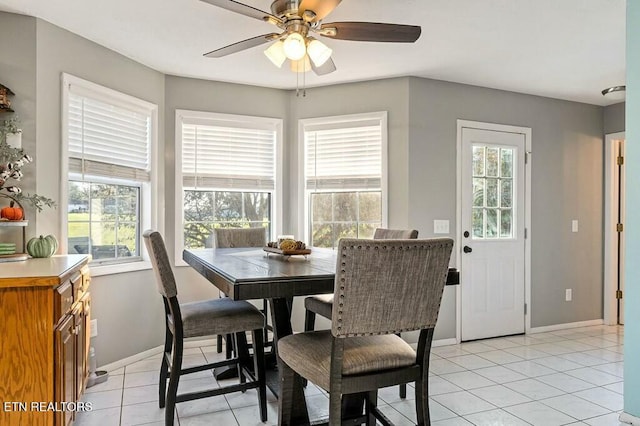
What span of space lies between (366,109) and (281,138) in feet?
2.92

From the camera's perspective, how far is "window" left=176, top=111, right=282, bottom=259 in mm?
4086

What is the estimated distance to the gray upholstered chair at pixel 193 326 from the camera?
2.33 m

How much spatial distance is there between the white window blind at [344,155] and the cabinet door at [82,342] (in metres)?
2.30

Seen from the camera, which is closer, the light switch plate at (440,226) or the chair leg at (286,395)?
the chair leg at (286,395)

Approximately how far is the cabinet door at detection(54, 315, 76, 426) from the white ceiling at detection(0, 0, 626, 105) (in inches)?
73.6

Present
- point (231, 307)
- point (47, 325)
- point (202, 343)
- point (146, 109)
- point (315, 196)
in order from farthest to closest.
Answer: point (315, 196) → point (202, 343) → point (146, 109) → point (231, 307) → point (47, 325)

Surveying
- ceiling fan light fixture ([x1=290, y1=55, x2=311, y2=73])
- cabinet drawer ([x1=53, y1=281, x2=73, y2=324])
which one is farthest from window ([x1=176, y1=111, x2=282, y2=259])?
cabinet drawer ([x1=53, y1=281, x2=73, y2=324])

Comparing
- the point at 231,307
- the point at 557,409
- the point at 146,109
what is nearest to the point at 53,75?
the point at 146,109

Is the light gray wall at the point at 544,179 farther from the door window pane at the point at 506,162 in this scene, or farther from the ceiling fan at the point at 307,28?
the ceiling fan at the point at 307,28

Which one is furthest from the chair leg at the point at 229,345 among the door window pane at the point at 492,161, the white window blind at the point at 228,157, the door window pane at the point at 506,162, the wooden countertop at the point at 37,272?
the door window pane at the point at 506,162

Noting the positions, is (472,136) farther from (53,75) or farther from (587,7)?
(53,75)

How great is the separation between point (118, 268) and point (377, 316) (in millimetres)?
2494

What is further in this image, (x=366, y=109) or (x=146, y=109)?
(x=366, y=109)

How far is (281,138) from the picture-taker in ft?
14.5
